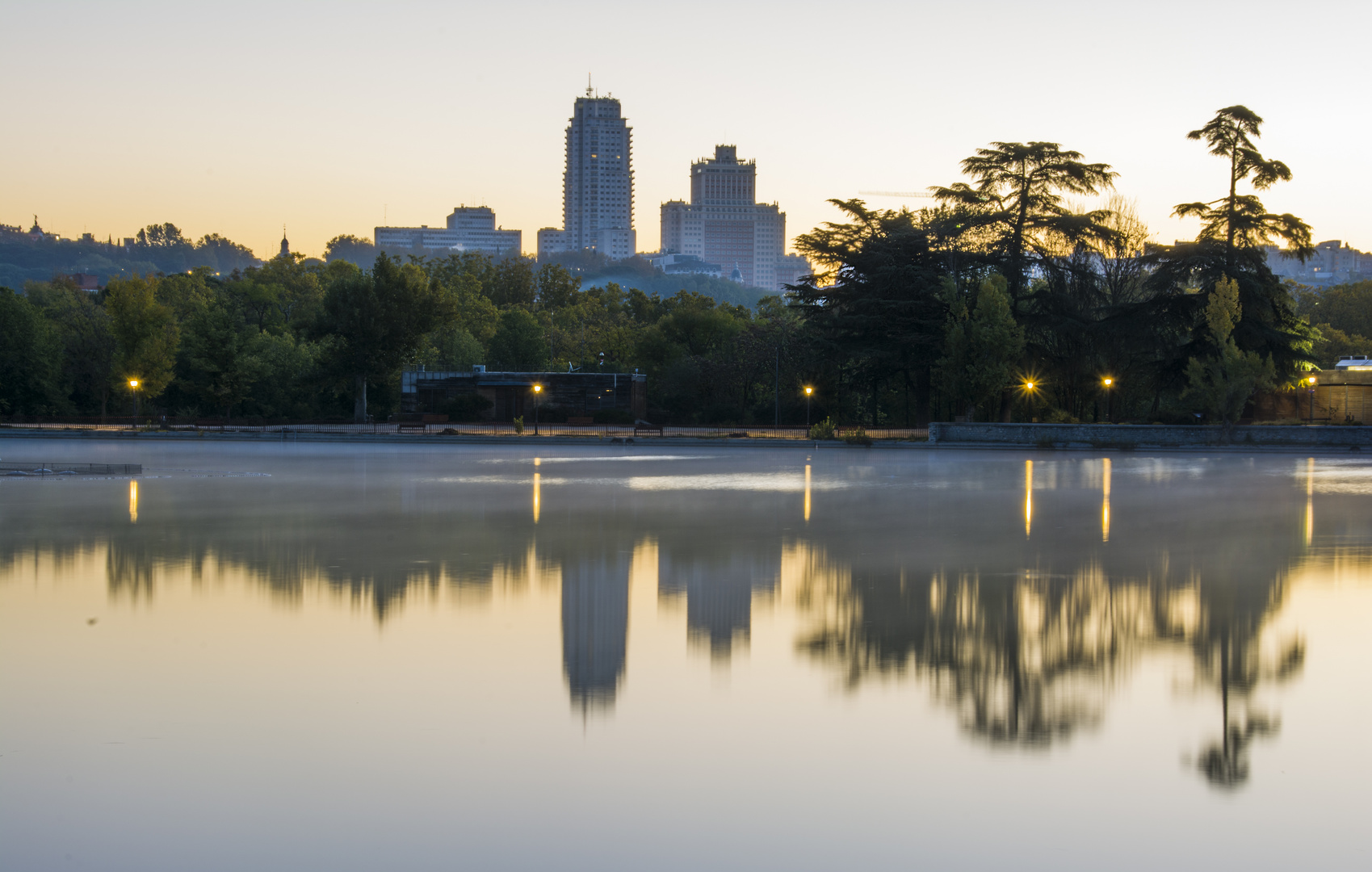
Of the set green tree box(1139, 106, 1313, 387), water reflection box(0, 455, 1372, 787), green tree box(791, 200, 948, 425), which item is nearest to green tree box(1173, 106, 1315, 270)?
green tree box(1139, 106, 1313, 387)

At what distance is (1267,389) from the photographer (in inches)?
1842

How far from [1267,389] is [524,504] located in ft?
124

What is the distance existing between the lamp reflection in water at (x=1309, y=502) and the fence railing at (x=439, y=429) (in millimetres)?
17929

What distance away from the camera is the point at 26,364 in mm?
63375

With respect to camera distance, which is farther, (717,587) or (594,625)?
(717,587)

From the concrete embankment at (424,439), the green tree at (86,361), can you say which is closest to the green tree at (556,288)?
the green tree at (86,361)

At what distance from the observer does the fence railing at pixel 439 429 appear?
49031mm

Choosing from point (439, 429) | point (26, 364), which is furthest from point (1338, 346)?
point (26, 364)

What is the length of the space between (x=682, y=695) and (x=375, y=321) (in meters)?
58.0

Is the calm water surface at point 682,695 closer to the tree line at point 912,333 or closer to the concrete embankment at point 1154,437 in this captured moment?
the concrete embankment at point 1154,437

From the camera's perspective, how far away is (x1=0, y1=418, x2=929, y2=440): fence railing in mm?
49031

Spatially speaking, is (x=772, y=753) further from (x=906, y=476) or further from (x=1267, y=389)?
(x=1267, y=389)

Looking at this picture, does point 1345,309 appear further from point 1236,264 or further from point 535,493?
point 535,493

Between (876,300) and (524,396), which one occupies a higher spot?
(876,300)
